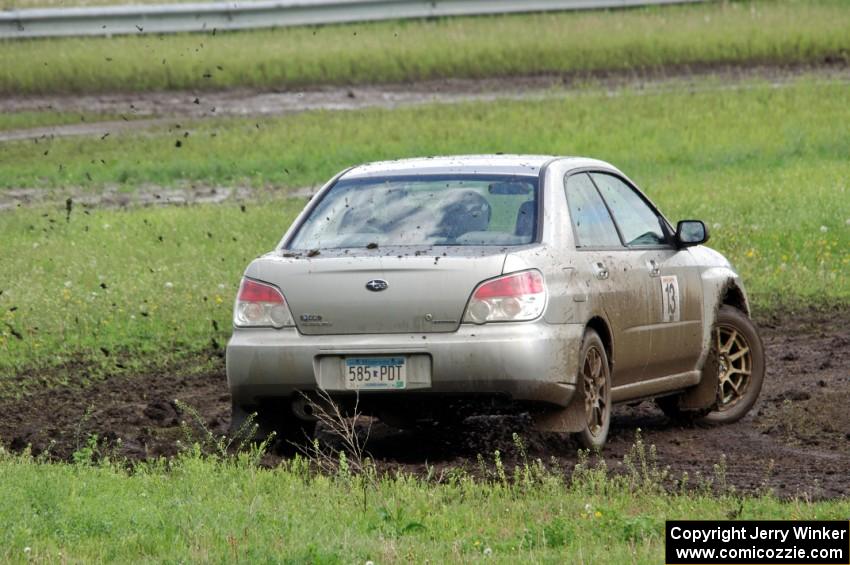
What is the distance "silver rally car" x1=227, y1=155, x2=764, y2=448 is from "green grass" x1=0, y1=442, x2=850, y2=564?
1.58ft

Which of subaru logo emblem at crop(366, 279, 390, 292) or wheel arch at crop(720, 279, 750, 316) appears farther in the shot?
wheel arch at crop(720, 279, 750, 316)

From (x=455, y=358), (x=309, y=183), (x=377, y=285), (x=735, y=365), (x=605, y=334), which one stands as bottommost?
(x=309, y=183)

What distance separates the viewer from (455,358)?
907cm

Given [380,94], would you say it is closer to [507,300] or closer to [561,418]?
[561,418]

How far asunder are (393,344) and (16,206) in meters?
12.9

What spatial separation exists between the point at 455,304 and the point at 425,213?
0.79m

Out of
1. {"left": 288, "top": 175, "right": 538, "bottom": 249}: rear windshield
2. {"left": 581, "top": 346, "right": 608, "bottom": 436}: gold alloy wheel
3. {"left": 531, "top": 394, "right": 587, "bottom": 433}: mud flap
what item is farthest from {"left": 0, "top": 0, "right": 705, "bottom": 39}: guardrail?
{"left": 531, "top": 394, "right": 587, "bottom": 433}: mud flap

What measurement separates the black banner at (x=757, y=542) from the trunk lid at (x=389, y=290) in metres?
2.13

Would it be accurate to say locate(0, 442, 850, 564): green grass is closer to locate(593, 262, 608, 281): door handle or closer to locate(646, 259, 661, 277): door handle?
locate(593, 262, 608, 281): door handle

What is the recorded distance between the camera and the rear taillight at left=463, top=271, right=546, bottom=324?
29.9 ft

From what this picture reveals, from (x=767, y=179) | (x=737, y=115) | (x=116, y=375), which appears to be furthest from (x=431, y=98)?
(x=116, y=375)

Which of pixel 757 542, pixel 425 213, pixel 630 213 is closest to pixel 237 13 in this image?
pixel 630 213

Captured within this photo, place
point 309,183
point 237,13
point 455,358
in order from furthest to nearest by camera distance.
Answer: point 237,13 → point 309,183 → point 455,358

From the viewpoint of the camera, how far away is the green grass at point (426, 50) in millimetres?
26828
